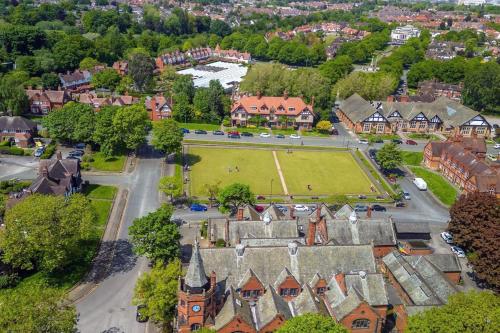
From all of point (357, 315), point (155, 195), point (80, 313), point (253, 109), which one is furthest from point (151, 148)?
point (357, 315)

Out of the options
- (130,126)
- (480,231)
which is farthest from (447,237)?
(130,126)

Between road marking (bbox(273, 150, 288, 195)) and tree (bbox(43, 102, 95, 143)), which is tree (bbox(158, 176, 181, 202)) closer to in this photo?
road marking (bbox(273, 150, 288, 195))

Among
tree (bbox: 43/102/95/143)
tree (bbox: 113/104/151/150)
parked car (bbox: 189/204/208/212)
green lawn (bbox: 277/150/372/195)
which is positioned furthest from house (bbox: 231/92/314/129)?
parked car (bbox: 189/204/208/212)

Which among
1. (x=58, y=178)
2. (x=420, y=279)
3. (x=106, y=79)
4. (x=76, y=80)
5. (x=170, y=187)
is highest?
(x=106, y=79)

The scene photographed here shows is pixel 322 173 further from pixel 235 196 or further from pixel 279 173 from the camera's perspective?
pixel 235 196

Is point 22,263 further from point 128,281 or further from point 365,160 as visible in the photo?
point 365,160

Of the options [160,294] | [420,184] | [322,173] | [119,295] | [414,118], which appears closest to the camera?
[160,294]

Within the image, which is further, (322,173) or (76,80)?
(76,80)

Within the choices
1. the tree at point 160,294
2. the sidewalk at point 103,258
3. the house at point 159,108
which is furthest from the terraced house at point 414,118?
the tree at point 160,294
